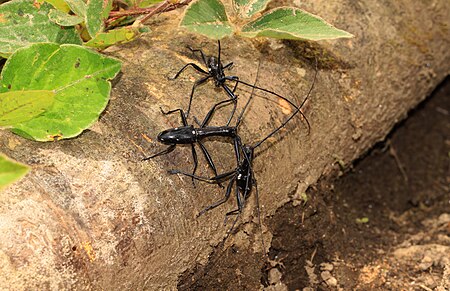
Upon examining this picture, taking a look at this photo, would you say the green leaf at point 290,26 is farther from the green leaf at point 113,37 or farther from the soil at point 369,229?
the soil at point 369,229

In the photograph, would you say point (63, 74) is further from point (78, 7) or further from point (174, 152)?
point (174, 152)

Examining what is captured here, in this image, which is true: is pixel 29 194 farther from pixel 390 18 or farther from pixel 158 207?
pixel 390 18

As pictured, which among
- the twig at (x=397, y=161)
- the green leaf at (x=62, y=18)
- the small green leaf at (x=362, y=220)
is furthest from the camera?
the twig at (x=397, y=161)

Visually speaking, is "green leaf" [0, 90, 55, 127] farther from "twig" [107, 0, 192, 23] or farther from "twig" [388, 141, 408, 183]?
"twig" [388, 141, 408, 183]

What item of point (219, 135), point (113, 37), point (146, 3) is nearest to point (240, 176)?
point (219, 135)

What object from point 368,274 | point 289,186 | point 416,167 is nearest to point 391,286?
point 368,274

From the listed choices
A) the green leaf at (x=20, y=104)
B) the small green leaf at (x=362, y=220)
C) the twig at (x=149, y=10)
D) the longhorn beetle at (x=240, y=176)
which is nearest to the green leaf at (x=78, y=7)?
the twig at (x=149, y=10)
